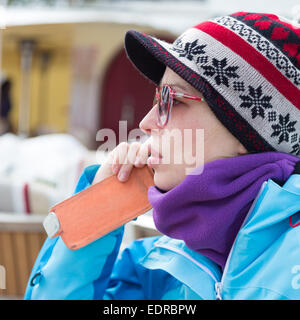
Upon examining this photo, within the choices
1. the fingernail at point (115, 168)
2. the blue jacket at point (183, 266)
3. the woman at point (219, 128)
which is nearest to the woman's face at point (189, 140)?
the woman at point (219, 128)

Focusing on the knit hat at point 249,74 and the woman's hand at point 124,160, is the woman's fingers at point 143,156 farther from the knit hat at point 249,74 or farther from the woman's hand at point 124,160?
the knit hat at point 249,74

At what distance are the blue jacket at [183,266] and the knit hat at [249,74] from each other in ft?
0.49

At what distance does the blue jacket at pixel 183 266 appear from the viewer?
1004mm

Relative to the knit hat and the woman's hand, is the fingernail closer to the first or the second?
the woman's hand

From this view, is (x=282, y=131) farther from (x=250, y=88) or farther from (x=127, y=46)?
(x=127, y=46)

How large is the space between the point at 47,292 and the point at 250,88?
0.83 metres

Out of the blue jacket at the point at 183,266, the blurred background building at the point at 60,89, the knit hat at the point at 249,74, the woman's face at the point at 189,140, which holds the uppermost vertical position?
the knit hat at the point at 249,74

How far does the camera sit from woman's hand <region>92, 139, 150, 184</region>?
1.39 m

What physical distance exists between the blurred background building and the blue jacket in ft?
1.69

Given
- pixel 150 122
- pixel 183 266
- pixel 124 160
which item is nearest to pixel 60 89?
pixel 124 160

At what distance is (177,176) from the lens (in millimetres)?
1169

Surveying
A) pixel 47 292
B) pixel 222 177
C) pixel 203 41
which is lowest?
pixel 47 292

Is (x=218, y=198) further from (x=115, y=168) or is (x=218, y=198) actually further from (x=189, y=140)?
(x=115, y=168)

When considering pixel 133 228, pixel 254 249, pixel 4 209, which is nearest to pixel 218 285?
pixel 254 249
